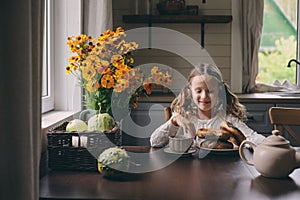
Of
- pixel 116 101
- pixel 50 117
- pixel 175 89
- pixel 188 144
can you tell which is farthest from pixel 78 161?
pixel 175 89

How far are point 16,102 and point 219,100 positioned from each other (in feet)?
5.88

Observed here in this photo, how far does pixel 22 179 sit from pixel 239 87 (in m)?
3.30

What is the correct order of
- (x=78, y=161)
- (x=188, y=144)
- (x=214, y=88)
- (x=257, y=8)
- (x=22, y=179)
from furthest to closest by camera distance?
1. (x=257, y=8)
2. (x=214, y=88)
3. (x=188, y=144)
4. (x=78, y=161)
5. (x=22, y=179)

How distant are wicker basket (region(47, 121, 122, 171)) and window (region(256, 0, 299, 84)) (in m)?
2.92

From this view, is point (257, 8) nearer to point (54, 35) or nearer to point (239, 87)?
point (239, 87)

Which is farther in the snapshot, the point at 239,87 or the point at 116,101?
the point at 239,87

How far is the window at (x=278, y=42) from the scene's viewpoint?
441 centimetres

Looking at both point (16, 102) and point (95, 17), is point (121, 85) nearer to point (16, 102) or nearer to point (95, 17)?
point (16, 102)

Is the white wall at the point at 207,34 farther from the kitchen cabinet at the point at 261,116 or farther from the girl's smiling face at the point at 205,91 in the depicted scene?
the girl's smiling face at the point at 205,91

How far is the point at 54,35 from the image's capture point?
3012 millimetres

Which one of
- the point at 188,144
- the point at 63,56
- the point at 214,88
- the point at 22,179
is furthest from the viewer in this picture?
the point at 63,56

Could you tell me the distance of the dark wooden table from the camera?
1479 mm

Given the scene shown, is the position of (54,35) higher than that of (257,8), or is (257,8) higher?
(257,8)

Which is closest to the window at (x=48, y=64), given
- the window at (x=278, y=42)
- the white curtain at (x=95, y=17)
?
the white curtain at (x=95, y=17)
